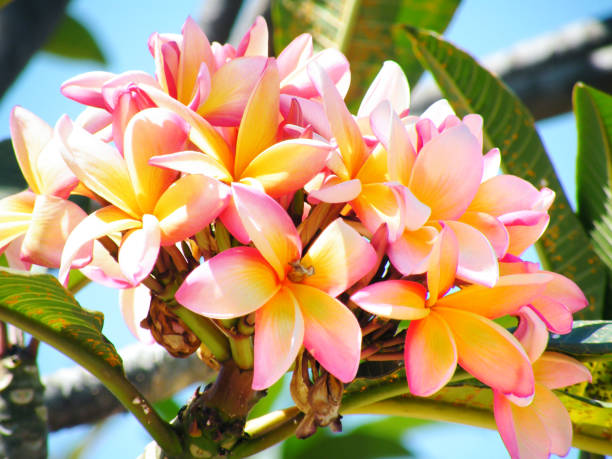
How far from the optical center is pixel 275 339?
1.41 feet

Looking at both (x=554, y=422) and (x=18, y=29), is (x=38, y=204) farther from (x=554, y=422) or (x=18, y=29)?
(x=18, y=29)

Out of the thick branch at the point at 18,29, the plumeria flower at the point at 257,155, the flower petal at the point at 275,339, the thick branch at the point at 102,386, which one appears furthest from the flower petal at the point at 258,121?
the thick branch at the point at 18,29

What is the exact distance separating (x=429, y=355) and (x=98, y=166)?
0.26 meters

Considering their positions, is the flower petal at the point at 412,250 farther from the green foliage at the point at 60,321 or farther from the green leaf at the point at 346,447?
the green leaf at the point at 346,447

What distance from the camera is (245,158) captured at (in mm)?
494

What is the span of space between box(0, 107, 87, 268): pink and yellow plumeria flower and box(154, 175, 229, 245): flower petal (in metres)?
0.08

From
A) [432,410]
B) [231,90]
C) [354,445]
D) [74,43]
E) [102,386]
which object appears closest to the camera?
[231,90]

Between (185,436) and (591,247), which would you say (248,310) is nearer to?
(185,436)

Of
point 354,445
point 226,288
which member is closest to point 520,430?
point 226,288

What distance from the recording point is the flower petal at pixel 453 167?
1.57 ft

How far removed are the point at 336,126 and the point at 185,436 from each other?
287 mm

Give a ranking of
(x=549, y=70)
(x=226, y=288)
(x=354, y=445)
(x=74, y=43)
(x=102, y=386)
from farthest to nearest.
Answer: (x=74, y=43) < (x=549, y=70) < (x=354, y=445) < (x=102, y=386) < (x=226, y=288)

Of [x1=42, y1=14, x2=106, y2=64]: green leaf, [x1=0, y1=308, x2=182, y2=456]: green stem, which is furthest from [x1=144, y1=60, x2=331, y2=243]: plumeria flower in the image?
[x1=42, y1=14, x2=106, y2=64]: green leaf

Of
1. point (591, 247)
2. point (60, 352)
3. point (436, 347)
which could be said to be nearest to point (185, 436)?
point (60, 352)
